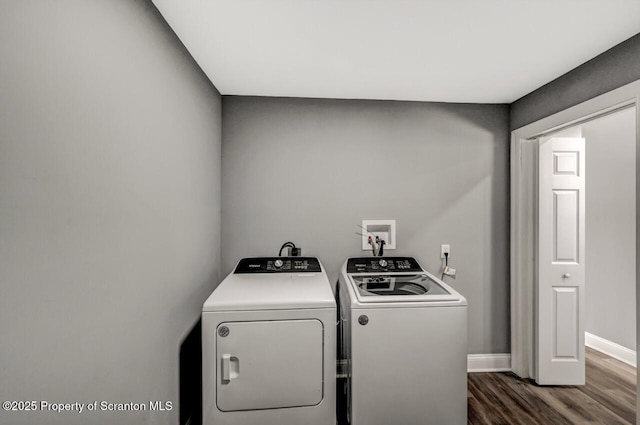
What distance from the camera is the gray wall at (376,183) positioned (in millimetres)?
2432

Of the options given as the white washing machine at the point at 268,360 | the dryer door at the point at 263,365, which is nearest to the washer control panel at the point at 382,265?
the white washing machine at the point at 268,360

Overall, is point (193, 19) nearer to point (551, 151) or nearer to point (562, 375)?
point (551, 151)

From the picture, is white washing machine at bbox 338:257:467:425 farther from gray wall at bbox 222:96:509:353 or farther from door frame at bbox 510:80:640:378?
door frame at bbox 510:80:640:378

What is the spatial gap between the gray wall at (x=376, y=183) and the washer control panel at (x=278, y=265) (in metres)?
0.17

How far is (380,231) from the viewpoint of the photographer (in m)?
2.52

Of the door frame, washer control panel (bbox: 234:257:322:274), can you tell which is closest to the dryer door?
washer control panel (bbox: 234:257:322:274)

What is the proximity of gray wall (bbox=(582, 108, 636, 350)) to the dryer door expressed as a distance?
311 cm

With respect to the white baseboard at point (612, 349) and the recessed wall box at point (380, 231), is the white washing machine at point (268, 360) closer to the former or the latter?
the recessed wall box at point (380, 231)

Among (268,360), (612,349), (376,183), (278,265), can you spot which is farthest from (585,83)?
(612,349)

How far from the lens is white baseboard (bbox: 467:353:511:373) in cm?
254

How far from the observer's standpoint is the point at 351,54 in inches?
68.7

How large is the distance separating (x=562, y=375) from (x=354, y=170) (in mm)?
2292

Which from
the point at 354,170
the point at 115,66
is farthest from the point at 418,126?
the point at 115,66

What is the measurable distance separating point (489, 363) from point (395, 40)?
2.62 meters
